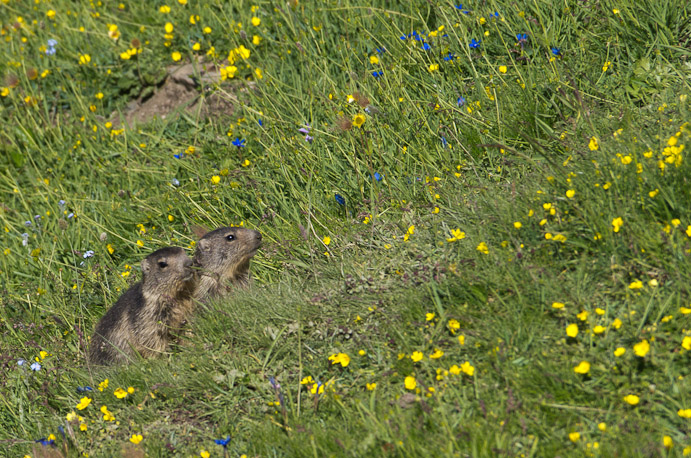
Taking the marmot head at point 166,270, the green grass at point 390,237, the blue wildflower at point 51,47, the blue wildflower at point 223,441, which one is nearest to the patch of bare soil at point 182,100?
the green grass at point 390,237

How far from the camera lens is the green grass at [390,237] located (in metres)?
3.60

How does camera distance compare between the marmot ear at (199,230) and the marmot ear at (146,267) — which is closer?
the marmot ear at (146,267)

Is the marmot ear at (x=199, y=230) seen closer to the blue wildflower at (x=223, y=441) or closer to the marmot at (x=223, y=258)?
the marmot at (x=223, y=258)

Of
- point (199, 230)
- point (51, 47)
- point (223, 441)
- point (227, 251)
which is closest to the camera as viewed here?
point (223, 441)

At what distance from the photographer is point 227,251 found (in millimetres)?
5652

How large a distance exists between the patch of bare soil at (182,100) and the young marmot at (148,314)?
240 cm

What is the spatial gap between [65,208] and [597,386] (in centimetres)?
532

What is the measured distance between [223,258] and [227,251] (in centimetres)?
7

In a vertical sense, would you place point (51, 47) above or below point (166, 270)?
above

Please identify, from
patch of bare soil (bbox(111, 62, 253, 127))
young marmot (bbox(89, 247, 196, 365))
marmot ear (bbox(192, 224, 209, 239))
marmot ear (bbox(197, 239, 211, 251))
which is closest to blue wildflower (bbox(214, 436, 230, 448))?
young marmot (bbox(89, 247, 196, 365))

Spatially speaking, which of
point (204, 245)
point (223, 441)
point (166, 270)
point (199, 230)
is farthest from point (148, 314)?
point (223, 441)

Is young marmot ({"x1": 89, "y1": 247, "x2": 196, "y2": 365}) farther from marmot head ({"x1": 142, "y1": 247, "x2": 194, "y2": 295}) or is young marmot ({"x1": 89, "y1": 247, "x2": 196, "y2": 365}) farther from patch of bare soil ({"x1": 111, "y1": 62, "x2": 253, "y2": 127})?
patch of bare soil ({"x1": 111, "y1": 62, "x2": 253, "y2": 127})

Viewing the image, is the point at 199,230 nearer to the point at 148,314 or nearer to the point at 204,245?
the point at 204,245

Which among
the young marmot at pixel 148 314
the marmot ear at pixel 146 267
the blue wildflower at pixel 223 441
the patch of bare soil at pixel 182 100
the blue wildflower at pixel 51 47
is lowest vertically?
the young marmot at pixel 148 314
